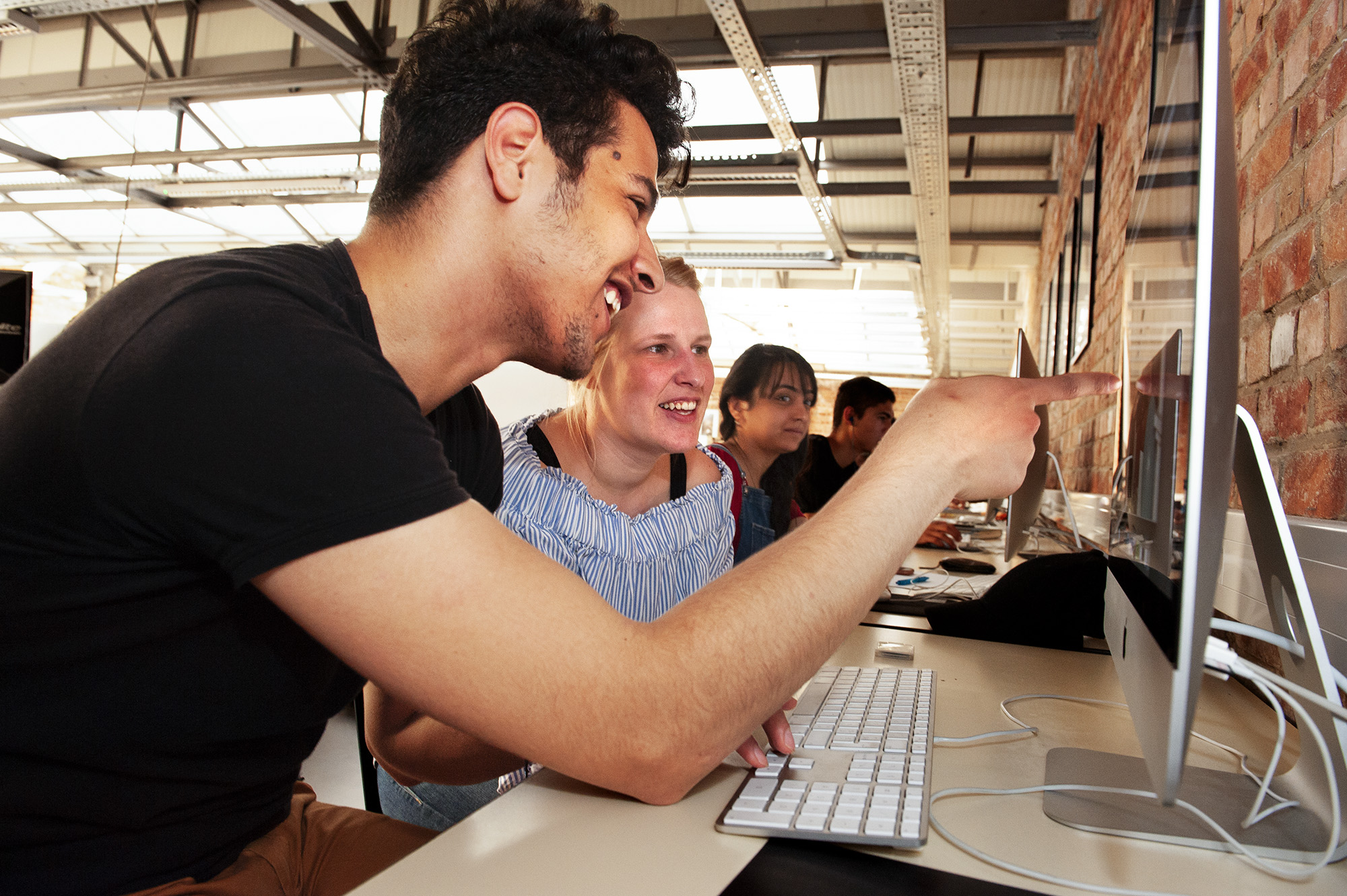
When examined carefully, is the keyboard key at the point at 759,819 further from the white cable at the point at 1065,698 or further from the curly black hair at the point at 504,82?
the curly black hair at the point at 504,82

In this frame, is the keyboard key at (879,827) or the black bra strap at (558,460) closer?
the keyboard key at (879,827)

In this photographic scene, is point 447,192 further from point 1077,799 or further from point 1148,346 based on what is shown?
point 1077,799

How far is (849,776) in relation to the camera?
2.36ft

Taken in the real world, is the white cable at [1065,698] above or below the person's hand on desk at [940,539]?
below

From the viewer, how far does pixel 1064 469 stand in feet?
12.4

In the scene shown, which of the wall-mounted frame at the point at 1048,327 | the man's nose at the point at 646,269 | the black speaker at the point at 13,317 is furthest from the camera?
the wall-mounted frame at the point at 1048,327

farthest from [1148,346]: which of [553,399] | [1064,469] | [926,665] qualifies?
[1064,469]

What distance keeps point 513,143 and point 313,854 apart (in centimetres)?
78

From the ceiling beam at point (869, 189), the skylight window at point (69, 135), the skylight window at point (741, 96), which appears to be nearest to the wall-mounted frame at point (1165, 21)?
the skylight window at point (741, 96)

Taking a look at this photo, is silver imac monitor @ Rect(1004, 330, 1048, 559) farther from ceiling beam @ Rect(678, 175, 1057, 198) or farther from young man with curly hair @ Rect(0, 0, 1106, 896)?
ceiling beam @ Rect(678, 175, 1057, 198)

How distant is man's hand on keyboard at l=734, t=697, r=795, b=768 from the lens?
74 centimetres

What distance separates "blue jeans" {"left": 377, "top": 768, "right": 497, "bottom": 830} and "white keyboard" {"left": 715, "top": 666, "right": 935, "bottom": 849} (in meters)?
0.58

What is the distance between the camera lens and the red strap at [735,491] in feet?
5.66

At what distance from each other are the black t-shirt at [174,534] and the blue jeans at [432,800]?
53cm
